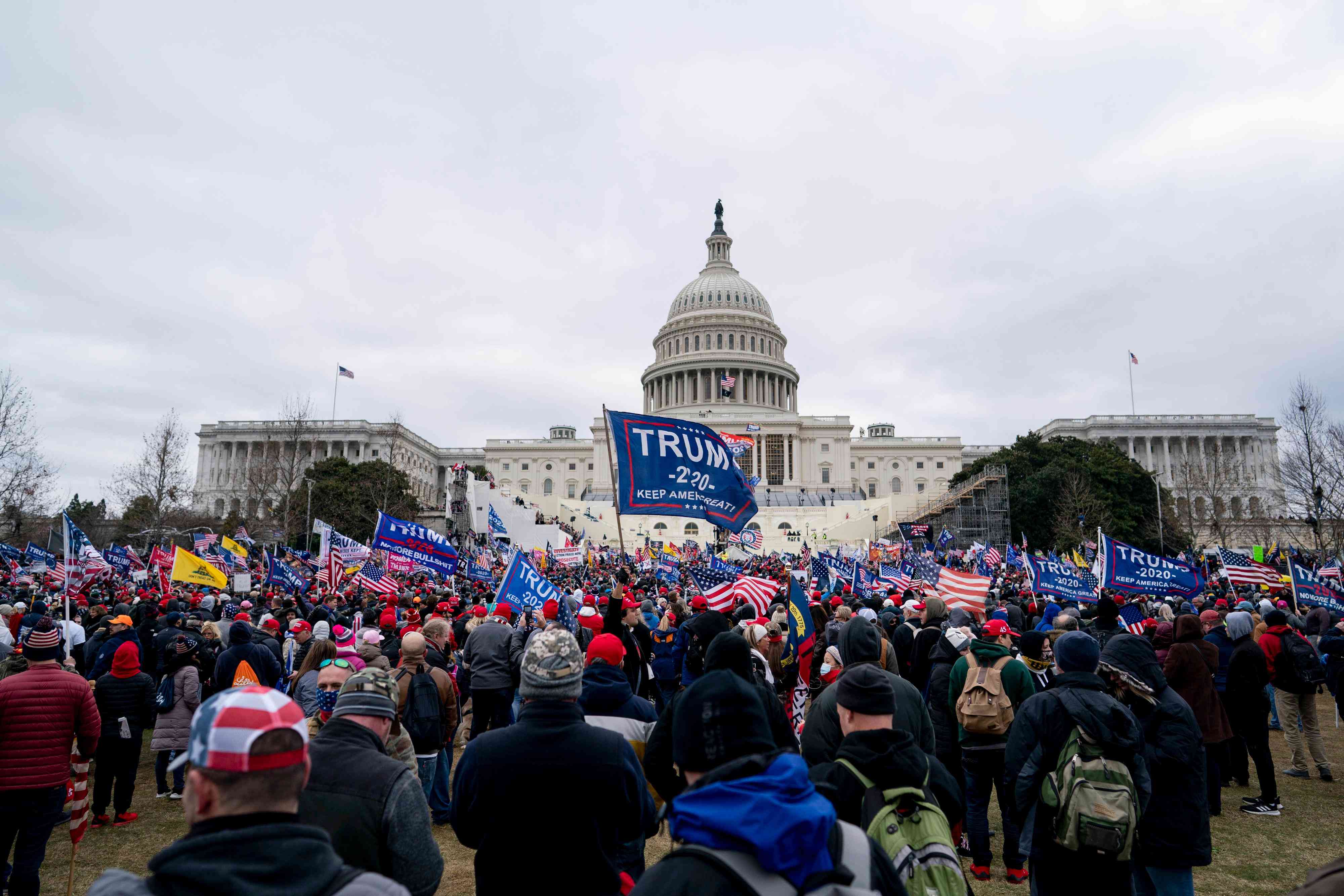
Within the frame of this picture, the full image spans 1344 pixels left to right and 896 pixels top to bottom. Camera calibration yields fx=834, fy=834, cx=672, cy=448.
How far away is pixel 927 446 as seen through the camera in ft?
321

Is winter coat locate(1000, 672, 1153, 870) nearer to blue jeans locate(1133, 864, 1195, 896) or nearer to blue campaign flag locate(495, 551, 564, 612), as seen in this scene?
blue jeans locate(1133, 864, 1195, 896)

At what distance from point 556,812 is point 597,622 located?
4.55 metres

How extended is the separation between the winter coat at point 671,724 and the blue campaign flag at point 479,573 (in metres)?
16.3

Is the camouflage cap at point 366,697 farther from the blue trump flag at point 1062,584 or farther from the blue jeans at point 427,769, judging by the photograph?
the blue trump flag at point 1062,584

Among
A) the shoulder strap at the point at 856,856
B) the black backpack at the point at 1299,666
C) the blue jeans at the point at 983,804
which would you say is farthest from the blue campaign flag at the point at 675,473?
the shoulder strap at the point at 856,856

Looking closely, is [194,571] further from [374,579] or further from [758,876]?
[758,876]

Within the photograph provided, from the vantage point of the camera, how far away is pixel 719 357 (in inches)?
3610

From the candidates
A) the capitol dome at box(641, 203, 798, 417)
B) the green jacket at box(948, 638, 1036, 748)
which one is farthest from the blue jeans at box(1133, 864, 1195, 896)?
the capitol dome at box(641, 203, 798, 417)

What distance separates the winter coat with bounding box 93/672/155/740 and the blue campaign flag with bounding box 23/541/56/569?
14356 millimetres

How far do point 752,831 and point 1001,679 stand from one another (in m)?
4.40

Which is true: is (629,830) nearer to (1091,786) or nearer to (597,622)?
(1091,786)

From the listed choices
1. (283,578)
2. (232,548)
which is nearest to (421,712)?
(283,578)

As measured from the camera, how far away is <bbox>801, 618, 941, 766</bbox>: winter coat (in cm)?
423

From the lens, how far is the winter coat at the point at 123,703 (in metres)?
6.94
